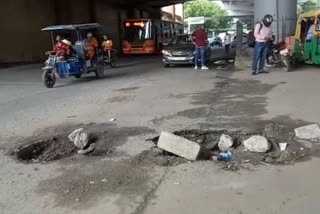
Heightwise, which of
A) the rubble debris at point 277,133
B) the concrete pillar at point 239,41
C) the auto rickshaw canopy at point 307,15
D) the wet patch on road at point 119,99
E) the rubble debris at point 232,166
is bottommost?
the rubble debris at point 232,166

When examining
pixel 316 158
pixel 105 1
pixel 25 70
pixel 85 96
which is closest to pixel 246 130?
pixel 316 158

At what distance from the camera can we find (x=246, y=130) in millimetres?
7754

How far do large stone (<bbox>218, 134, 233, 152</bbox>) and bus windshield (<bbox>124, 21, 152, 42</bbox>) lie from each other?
90.1ft

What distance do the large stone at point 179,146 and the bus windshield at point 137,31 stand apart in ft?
91.0

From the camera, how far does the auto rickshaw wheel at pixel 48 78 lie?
1538 cm

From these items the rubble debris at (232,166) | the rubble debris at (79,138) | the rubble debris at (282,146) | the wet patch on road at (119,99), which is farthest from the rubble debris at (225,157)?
the wet patch on road at (119,99)

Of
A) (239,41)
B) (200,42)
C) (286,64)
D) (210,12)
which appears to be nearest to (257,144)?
(286,64)

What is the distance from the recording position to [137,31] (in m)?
34.2

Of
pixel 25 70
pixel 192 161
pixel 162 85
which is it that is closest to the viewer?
pixel 192 161

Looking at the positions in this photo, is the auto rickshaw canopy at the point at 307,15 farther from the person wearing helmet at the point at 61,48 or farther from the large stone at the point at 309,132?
the large stone at the point at 309,132

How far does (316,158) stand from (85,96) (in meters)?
7.70

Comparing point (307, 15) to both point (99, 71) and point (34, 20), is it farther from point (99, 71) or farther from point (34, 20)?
point (34, 20)

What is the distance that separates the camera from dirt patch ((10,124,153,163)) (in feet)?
23.2

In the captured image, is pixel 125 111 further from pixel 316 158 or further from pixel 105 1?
pixel 105 1
